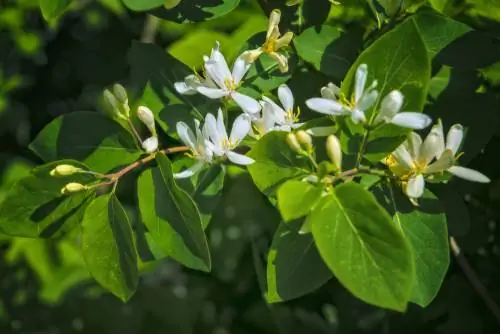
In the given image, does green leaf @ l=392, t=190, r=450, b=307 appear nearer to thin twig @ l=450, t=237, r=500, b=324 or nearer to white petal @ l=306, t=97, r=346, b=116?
white petal @ l=306, t=97, r=346, b=116

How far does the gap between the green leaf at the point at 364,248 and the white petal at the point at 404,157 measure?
3.2 inches

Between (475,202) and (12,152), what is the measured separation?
123 cm

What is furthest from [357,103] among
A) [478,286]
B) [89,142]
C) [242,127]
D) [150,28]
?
[150,28]

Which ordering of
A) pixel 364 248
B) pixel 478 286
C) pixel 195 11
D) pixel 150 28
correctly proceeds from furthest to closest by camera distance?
pixel 150 28 → pixel 478 286 → pixel 195 11 → pixel 364 248

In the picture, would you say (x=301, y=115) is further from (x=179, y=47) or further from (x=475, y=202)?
(x=179, y=47)

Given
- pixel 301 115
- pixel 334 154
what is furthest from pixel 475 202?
pixel 334 154

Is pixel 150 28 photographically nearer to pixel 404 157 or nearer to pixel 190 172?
pixel 190 172

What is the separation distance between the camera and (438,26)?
2.90ft

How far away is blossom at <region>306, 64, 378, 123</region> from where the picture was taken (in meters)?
0.77

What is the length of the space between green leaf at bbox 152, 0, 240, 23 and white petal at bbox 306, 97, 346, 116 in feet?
0.59

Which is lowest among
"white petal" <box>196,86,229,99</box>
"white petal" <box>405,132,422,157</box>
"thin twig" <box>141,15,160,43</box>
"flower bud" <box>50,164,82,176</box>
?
"thin twig" <box>141,15,160,43</box>

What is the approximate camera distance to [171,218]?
0.86 m

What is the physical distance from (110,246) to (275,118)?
210 millimetres

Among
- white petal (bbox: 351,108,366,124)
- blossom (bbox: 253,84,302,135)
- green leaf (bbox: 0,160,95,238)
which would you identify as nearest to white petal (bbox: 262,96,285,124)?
blossom (bbox: 253,84,302,135)
